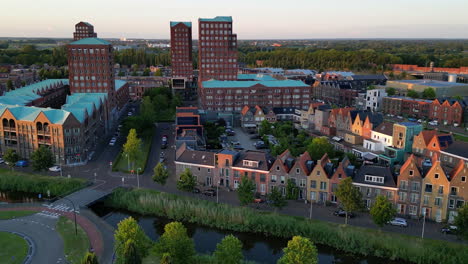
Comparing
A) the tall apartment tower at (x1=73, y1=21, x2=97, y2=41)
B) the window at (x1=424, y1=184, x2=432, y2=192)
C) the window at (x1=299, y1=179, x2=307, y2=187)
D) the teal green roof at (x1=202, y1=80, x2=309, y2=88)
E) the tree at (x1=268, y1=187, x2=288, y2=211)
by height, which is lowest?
the tree at (x1=268, y1=187, x2=288, y2=211)

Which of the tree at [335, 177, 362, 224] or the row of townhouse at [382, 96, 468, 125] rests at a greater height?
the row of townhouse at [382, 96, 468, 125]

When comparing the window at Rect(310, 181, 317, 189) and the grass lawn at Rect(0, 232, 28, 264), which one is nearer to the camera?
the grass lawn at Rect(0, 232, 28, 264)

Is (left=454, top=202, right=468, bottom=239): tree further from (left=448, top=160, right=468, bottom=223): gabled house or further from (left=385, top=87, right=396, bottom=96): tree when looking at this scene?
(left=385, top=87, right=396, bottom=96): tree

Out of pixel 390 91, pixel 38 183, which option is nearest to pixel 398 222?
pixel 38 183

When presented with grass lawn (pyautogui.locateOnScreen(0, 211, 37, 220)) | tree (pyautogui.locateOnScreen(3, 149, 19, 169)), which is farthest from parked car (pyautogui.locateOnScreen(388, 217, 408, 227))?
tree (pyautogui.locateOnScreen(3, 149, 19, 169))

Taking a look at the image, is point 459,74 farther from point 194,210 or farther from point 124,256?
point 124,256

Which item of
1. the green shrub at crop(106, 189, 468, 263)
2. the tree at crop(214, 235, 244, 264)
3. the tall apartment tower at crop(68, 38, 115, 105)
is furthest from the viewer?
the tall apartment tower at crop(68, 38, 115, 105)
